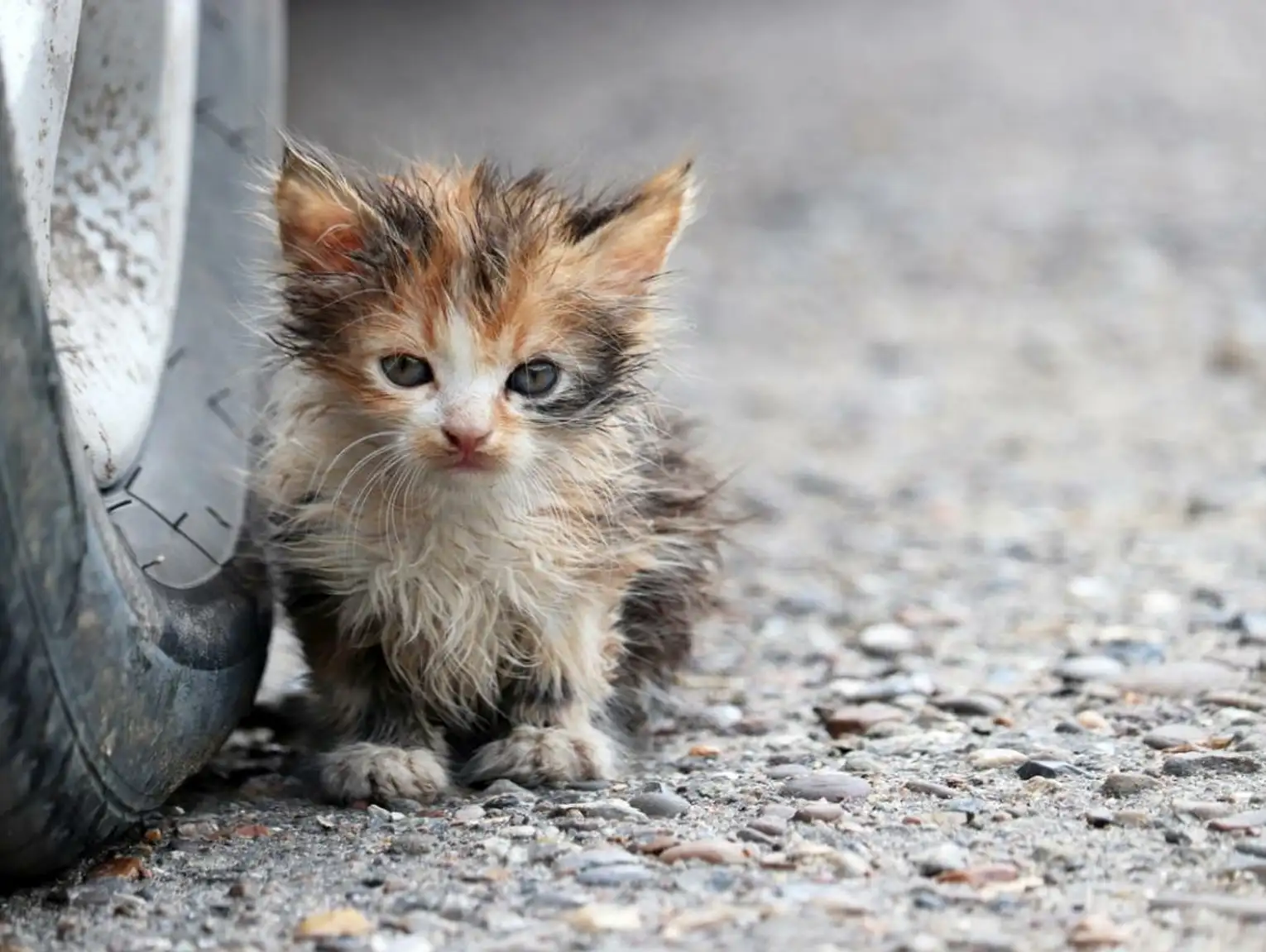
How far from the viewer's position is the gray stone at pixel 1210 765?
3.03 m

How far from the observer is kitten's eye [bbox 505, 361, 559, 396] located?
3.00m

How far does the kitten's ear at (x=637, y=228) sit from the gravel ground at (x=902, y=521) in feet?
2.80

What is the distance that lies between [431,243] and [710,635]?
5.43 feet

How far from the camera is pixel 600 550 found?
3.21m

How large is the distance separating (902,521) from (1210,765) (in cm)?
249

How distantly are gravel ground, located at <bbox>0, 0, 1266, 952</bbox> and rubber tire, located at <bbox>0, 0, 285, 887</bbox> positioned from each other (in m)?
0.16

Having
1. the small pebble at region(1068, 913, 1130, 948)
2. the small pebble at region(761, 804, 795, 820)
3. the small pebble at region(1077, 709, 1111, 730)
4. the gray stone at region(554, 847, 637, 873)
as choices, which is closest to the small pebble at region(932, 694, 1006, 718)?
the small pebble at region(1077, 709, 1111, 730)

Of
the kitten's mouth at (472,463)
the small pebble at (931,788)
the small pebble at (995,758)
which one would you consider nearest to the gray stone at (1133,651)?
the small pebble at (995,758)

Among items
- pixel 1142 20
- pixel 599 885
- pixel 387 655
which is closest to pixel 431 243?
pixel 387 655

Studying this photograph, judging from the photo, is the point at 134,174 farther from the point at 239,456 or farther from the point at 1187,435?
the point at 1187,435

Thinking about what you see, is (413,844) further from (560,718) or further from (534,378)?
(534,378)

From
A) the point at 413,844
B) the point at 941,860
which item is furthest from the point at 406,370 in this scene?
the point at 941,860

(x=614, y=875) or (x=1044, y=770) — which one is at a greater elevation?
(x=1044, y=770)

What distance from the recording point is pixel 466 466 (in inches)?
116
